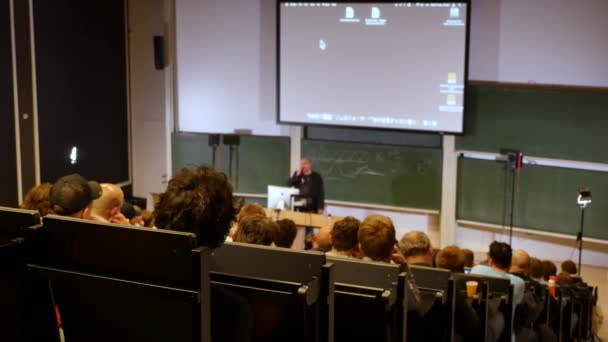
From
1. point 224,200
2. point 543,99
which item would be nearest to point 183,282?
point 224,200

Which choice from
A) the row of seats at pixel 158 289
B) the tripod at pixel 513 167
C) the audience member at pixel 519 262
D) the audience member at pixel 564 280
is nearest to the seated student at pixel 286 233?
the audience member at pixel 519 262

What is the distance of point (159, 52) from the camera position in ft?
31.6

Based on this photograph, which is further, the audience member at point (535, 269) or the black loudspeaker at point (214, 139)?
the black loudspeaker at point (214, 139)

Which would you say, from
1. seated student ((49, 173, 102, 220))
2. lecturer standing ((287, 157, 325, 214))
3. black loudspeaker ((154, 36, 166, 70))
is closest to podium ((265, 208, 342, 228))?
lecturer standing ((287, 157, 325, 214))

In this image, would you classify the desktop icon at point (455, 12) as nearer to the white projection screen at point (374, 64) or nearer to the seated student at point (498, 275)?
the white projection screen at point (374, 64)

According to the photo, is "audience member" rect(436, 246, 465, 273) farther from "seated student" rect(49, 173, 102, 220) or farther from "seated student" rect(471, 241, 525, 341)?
"seated student" rect(49, 173, 102, 220)

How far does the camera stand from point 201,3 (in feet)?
31.2

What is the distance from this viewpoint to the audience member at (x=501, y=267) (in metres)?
4.63

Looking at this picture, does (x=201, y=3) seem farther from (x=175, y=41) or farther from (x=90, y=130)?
(x=90, y=130)

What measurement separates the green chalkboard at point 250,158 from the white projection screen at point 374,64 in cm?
49

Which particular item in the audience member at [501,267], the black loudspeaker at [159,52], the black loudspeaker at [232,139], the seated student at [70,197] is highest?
the black loudspeaker at [159,52]

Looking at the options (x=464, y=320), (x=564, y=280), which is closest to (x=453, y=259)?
(x=464, y=320)

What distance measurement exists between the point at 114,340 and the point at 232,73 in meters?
7.95

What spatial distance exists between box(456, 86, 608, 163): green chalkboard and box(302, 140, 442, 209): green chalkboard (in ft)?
1.66
